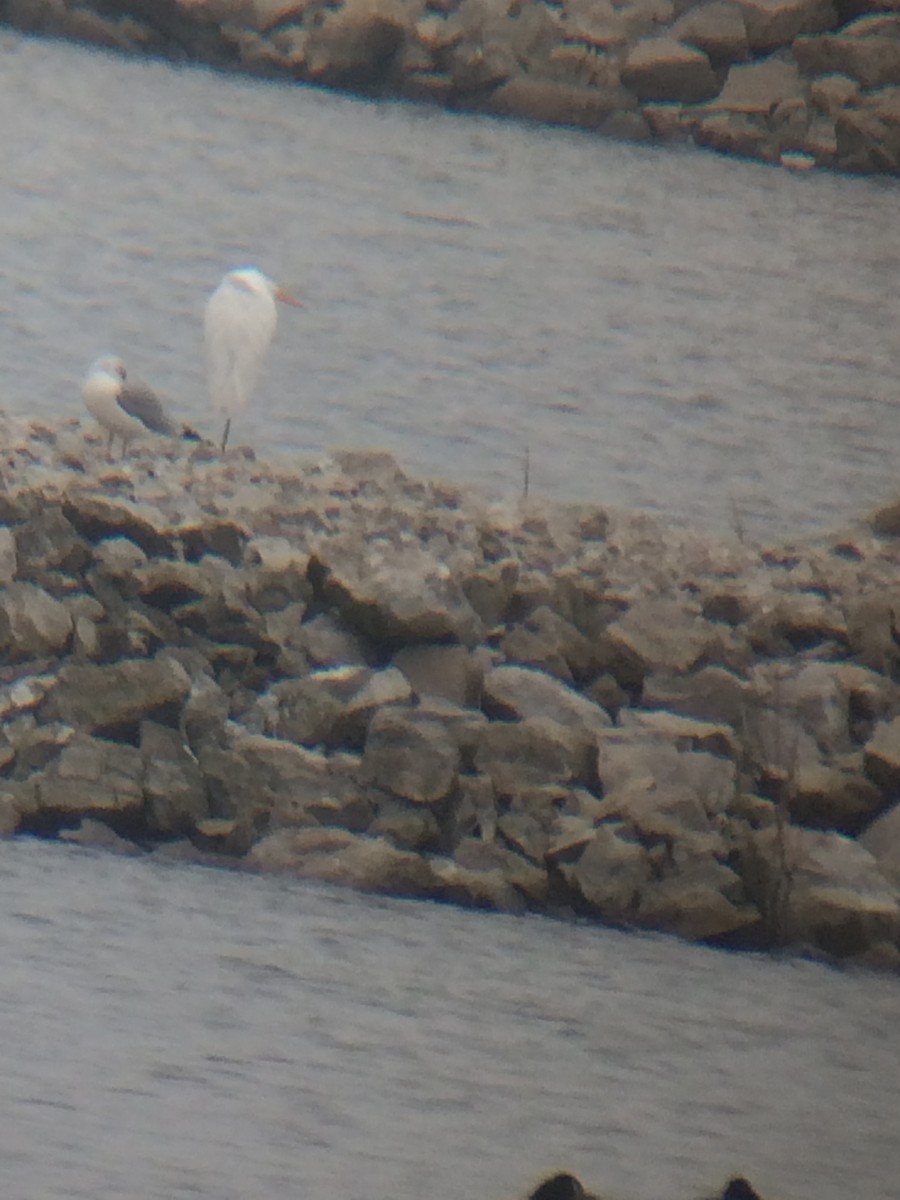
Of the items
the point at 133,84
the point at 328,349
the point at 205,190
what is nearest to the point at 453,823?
the point at 328,349

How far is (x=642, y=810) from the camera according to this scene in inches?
113

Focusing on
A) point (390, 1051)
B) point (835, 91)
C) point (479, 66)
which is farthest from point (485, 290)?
point (390, 1051)

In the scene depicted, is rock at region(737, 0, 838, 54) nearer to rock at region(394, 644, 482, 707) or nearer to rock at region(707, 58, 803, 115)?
rock at region(707, 58, 803, 115)

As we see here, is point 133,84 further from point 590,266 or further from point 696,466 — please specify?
point 696,466

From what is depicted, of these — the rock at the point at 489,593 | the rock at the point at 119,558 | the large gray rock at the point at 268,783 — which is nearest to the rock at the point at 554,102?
the rock at the point at 489,593

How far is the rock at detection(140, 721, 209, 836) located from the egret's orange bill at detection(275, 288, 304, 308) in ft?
3.52

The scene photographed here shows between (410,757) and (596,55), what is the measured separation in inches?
71.0

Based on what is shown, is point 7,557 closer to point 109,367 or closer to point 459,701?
point 109,367

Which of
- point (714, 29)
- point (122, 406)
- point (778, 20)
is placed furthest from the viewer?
point (778, 20)

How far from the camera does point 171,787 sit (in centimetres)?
291

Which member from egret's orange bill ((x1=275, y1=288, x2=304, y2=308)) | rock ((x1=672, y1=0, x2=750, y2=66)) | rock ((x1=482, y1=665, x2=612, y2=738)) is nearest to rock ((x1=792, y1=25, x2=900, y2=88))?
rock ((x1=672, y1=0, x2=750, y2=66))

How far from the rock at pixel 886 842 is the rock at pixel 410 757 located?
58 cm

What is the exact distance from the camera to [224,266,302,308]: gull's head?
3697 mm

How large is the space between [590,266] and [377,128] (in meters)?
Result: 0.67
